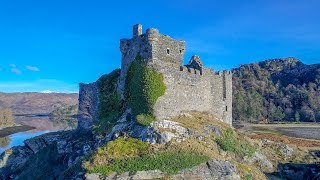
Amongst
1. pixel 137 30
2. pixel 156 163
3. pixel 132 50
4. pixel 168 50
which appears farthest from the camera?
pixel 137 30

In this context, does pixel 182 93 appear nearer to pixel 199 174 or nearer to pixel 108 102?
pixel 108 102

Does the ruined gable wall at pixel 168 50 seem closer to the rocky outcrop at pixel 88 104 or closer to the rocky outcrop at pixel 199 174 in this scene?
the rocky outcrop at pixel 88 104

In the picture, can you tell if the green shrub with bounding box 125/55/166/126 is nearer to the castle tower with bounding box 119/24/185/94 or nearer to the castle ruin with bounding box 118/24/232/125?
the castle ruin with bounding box 118/24/232/125

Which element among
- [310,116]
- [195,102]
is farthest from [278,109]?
[195,102]

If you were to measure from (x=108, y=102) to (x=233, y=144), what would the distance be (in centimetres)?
1539

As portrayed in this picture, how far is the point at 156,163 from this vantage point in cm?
3591

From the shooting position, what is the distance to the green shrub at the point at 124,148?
36781 mm

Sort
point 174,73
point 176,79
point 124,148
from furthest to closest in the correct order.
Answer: point 176,79 → point 174,73 → point 124,148

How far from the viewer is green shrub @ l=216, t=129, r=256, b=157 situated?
143 ft

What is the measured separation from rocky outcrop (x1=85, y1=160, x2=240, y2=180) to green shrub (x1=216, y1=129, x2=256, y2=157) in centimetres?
481

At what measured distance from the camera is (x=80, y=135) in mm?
49438

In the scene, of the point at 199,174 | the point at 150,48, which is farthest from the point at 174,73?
the point at 199,174

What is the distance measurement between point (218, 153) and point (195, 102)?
7275mm

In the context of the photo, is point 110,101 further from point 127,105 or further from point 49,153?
point 49,153
